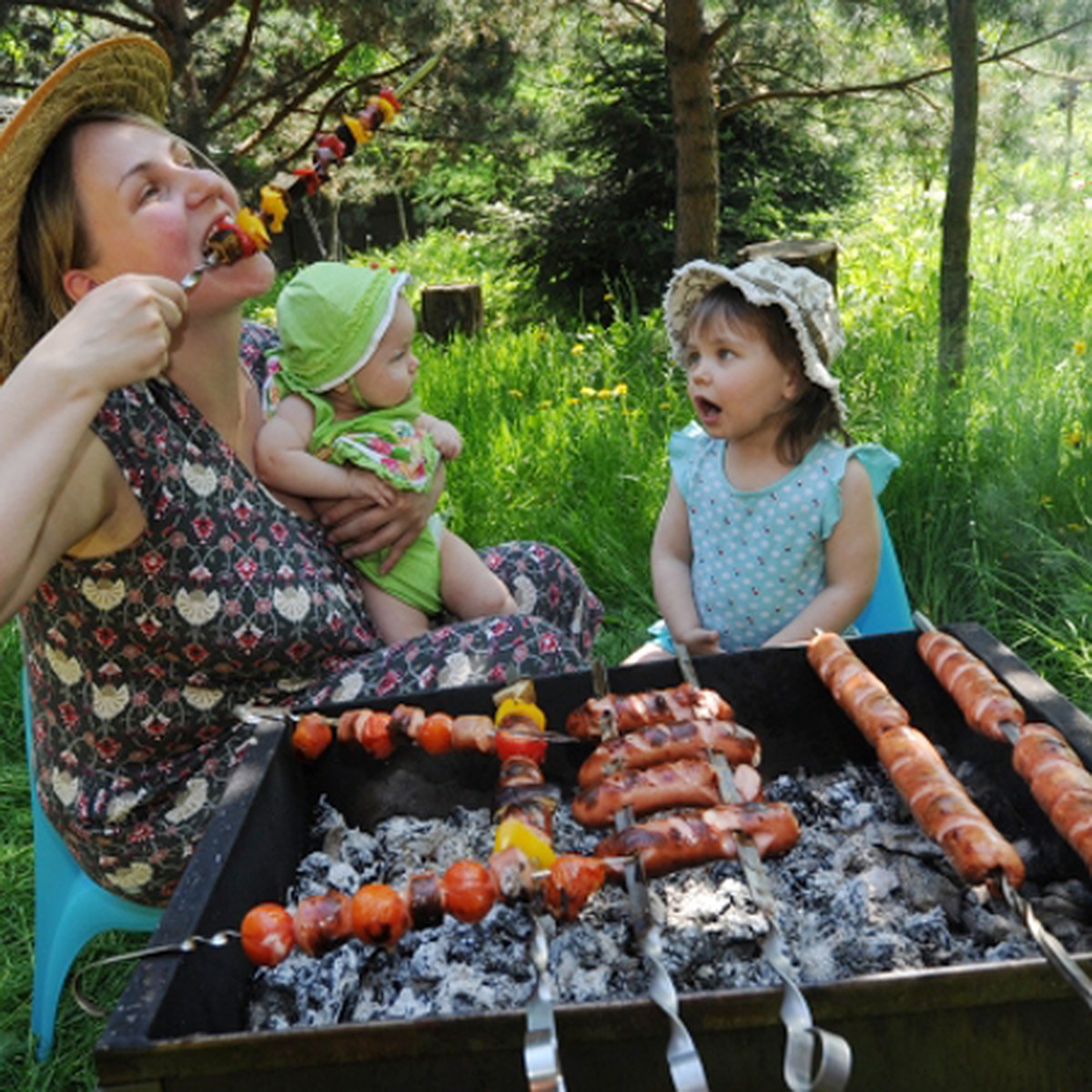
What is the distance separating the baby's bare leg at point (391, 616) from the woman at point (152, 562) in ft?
0.53

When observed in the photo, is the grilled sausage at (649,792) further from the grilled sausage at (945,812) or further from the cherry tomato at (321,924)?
the cherry tomato at (321,924)

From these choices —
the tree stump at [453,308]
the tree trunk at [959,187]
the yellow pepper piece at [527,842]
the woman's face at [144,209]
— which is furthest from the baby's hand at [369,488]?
the tree stump at [453,308]

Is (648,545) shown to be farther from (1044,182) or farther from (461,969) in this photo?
(1044,182)

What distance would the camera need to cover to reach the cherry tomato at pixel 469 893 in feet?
4.99

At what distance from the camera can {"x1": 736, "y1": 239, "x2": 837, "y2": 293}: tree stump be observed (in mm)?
5512

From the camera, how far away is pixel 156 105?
260 centimetres

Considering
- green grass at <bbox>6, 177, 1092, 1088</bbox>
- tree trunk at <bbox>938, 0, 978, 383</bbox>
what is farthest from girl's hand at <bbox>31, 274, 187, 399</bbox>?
tree trunk at <bbox>938, 0, 978, 383</bbox>

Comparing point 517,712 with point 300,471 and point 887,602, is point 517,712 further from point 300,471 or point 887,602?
point 887,602

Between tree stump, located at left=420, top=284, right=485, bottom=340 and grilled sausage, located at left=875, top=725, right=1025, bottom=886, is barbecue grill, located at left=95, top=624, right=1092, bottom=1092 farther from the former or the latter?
tree stump, located at left=420, top=284, right=485, bottom=340

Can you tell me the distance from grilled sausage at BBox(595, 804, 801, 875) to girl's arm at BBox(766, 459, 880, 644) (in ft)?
3.47

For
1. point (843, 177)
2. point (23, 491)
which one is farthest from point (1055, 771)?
point (843, 177)

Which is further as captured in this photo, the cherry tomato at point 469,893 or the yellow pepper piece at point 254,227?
the yellow pepper piece at point 254,227

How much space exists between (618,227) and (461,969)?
655cm

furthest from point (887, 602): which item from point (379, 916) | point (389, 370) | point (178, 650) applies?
point (379, 916)
